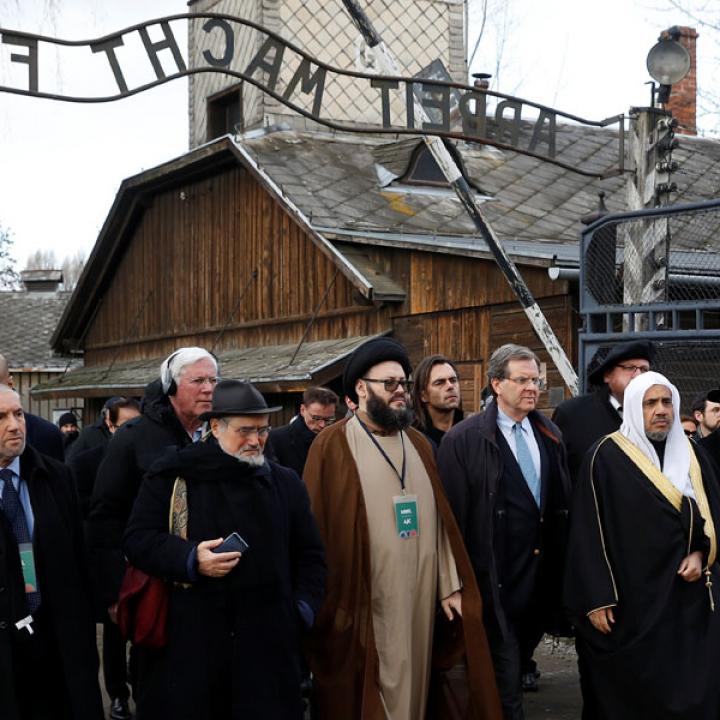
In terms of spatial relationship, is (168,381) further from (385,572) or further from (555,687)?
(555,687)

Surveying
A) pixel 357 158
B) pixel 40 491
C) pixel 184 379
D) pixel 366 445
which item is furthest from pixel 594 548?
pixel 357 158

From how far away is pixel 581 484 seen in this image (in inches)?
241

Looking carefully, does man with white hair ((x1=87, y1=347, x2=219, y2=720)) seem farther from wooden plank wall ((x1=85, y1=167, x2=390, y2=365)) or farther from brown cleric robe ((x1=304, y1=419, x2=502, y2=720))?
wooden plank wall ((x1=85, y1=167, x2=390, y2=365))

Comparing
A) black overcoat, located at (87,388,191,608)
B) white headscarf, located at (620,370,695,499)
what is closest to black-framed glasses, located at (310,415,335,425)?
black overcoat, located at (87,388,191,608)

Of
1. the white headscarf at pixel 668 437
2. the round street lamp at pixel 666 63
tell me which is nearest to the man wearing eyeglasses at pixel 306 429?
the white headscarf at pixel 668 437

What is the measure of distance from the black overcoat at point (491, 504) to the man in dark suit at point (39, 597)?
6.43 ft

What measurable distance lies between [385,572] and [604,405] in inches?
76.1

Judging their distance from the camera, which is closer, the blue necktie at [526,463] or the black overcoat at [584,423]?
the blue necktie at [526,463]

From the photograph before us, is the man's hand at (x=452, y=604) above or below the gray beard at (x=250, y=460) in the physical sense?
below

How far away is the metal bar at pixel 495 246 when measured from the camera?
11.8m

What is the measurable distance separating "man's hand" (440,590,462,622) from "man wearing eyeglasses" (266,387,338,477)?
298cm

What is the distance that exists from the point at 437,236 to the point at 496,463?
418 inches

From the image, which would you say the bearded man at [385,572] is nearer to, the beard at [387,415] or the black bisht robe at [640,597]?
the beard at [387,415]

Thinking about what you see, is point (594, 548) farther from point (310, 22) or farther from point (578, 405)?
point (310, 22)
